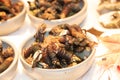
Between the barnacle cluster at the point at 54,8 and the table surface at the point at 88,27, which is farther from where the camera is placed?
the barnacle cluster at the point at 54,8

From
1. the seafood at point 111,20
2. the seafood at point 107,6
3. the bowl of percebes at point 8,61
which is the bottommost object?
the bowl of percebes at point 8,61

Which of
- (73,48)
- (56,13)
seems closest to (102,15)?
(56,13)

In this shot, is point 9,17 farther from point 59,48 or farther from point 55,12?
point 59,48

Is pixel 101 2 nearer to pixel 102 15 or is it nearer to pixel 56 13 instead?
pixel 102 15

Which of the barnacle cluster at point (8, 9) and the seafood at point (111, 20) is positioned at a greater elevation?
the barnacle cluster at point (8, 9)

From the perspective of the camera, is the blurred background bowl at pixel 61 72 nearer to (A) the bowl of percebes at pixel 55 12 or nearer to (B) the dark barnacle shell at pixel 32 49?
(B) the dark barnacle shell at pixel 32 49

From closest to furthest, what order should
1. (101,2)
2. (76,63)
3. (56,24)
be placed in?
(76,63), (56,24), (101,2)

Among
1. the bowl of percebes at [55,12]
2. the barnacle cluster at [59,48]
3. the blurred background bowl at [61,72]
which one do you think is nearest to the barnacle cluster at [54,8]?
the bowl of percebes at [55,12]
